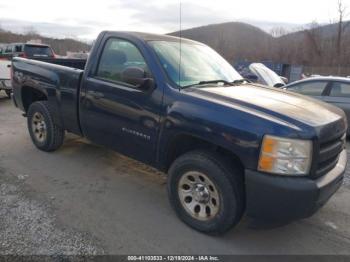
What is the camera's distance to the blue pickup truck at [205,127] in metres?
2.79

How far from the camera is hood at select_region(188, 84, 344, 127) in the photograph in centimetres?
299

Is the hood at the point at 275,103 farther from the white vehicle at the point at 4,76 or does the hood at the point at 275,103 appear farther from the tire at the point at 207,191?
the white vehicle at the point at 4,76

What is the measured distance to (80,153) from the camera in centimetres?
550

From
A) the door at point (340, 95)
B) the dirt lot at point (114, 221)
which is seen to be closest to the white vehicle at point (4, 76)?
the dirt lot at point (114, 221)

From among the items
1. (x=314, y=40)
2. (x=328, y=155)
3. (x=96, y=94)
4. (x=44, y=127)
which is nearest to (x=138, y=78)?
(x=96, y=94)

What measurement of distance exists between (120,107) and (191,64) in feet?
3.14

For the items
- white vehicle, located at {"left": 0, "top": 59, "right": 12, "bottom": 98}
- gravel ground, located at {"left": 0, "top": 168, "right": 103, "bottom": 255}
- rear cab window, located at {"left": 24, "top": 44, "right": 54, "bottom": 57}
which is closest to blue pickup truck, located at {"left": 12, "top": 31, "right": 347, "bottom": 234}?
gravel ground, located at {"left": 0, "top": 168, "right": 103, "bottom": 255}

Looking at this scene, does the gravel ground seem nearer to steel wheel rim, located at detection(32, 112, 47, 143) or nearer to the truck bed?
the truck bed

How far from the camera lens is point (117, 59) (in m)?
4.09

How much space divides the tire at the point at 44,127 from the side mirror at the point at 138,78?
1924 mm

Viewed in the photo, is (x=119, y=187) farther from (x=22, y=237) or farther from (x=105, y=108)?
(x=22, y=237)

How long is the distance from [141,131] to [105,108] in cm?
65

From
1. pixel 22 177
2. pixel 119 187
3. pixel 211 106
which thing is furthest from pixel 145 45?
pixel 22 177

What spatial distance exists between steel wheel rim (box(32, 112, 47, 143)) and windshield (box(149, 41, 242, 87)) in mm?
2443
